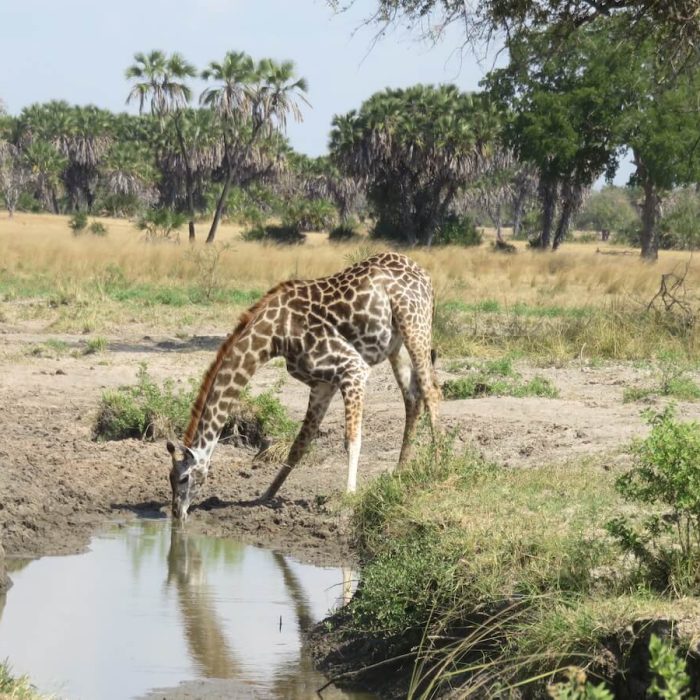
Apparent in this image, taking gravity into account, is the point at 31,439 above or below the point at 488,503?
below

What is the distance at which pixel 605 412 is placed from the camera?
514 inches

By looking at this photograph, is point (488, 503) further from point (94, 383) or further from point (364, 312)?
point (94, 383)

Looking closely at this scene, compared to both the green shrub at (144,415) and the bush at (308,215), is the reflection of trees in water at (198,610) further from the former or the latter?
the bush at (308,215)

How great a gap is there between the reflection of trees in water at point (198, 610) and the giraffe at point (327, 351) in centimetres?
47

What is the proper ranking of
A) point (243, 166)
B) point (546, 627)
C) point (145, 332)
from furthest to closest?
point (243, 166) → point (145, 332) → point (546, 627)

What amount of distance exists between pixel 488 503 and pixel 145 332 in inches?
522

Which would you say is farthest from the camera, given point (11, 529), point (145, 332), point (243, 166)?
point (243, 166)

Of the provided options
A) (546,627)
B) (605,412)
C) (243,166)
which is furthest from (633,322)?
(243,166)

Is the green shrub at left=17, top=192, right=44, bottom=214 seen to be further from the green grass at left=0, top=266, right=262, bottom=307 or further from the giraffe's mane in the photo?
the giraffe's mane

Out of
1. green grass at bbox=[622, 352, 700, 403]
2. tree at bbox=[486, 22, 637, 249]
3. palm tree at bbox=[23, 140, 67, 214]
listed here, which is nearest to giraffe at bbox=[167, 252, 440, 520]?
green grass at bbox=[622, 352, 700, 403]

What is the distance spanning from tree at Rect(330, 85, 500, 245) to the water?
141 ft

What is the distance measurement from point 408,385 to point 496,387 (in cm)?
349

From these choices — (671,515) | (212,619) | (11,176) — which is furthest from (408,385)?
(11,176)

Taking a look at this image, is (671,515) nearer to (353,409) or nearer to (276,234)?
(353,409)
